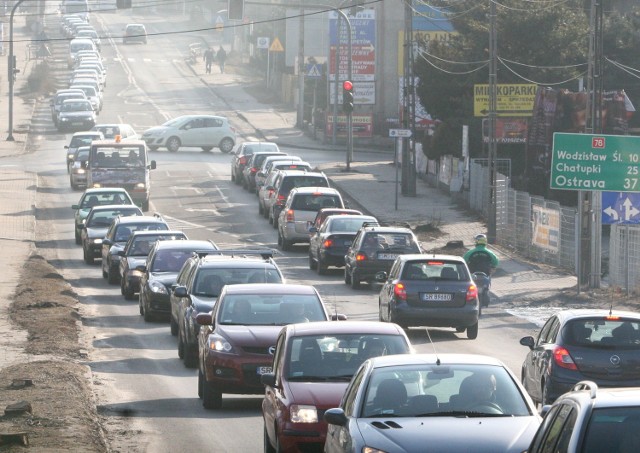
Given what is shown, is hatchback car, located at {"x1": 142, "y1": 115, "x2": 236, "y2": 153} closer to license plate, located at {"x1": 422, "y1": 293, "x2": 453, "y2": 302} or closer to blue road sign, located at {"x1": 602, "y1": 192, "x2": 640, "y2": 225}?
blue road sign, located at {"x1": 602, "y1": 192, "x2": 640, "y2": 225}

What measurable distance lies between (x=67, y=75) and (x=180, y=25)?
41.0 meters

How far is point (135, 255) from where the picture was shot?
105ft

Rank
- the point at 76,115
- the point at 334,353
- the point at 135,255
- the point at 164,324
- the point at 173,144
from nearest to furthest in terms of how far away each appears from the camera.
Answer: the point at 334,353, the point at 164,324, the point at 135,255, the point at 173,144, the point at 76,115

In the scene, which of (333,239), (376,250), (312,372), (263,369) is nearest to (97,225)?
(333,239)

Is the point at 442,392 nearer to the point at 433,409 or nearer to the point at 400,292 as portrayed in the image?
the point at 433,409

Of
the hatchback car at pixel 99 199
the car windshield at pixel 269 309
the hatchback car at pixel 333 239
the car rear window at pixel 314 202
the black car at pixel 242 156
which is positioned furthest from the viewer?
the black car at pixel 242 156

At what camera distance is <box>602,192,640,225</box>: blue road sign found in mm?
32781

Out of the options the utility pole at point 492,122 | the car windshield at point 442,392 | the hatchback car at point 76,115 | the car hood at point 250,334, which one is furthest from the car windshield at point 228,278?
the hatchback car at point 76,115

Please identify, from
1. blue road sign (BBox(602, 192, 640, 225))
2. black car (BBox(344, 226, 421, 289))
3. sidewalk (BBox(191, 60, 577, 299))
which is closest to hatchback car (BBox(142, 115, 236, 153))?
sidewalk (BBox(191, 60, 577, 299))

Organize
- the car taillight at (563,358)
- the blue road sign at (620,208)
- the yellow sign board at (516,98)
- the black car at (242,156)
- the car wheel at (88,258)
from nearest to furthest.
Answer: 1. the car taillight at (563,358)
2. the blue road sign at (620,208)
3. the car wheel at (88,258)
4. the yellow sign board at (516,98)
5. the black car at (242,156)

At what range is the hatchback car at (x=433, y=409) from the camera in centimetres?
1006

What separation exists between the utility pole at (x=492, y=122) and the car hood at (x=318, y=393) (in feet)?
87.2

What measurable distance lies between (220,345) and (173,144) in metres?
52.5

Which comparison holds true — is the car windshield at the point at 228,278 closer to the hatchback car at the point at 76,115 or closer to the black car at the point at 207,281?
the black car at the point at 207,281
